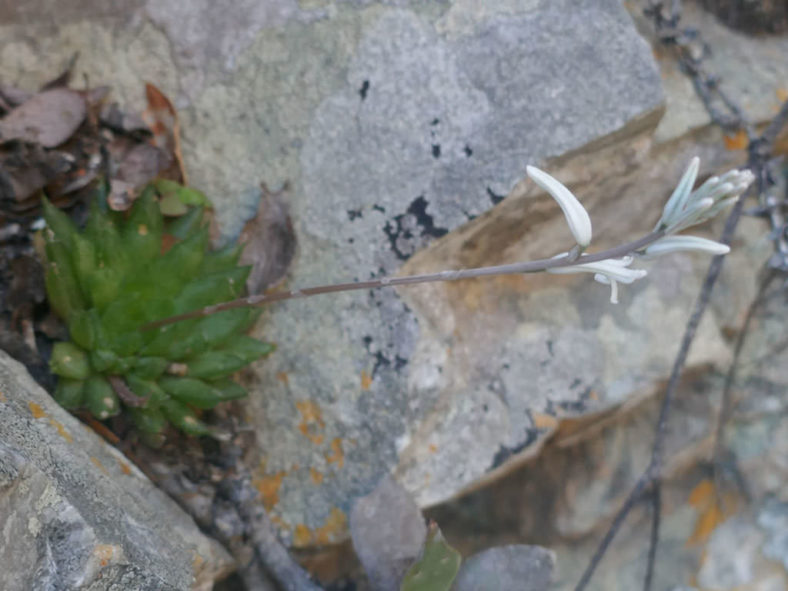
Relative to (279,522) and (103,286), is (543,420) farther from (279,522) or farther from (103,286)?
(103,286)

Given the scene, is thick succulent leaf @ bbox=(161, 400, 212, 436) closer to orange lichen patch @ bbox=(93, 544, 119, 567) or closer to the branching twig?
orange lichen patch @ bbox=(93, 544, 119, 567)

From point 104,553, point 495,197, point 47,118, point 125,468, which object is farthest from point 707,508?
point 47,118

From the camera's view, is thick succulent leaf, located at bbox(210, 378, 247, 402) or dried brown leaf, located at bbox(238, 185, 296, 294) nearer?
thick succulent leaf, located at bbox(210, 378, 247, 402)

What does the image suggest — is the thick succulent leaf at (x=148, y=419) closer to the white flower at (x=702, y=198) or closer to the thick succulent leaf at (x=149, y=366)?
the thick succulent leaf at (x=149, y=366)

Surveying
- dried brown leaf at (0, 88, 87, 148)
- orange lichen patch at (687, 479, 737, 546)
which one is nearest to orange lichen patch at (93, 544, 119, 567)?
dried brown leaf at (0, 88, 87, 148)

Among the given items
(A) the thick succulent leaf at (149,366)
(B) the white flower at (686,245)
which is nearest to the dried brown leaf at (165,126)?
(A) the thick succulent leaf at (149,366)

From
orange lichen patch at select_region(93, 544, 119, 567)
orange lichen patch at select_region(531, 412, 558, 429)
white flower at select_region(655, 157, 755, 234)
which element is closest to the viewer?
white flower at select_region(655, 157, 755, 234)

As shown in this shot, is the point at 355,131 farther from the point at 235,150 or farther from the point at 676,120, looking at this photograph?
the point at 676,120
